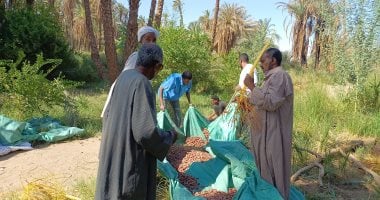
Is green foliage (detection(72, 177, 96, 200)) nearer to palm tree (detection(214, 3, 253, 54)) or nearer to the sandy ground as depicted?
the sandy ground

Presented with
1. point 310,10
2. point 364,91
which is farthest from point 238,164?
point 310,10

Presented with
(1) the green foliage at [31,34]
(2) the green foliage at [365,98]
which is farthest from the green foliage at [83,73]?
(2) the green foliage at [365,98]

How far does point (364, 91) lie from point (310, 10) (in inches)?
855

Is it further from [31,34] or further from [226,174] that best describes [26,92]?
[31,34]

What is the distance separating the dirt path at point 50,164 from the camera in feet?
15.4

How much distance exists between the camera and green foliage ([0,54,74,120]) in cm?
690

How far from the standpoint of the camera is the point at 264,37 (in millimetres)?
13250

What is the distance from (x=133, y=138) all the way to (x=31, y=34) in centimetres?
1060

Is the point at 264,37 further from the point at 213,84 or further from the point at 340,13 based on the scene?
the point at 340,13

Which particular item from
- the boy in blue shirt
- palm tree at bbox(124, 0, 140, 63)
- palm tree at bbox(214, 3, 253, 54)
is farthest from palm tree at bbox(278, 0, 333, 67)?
the boy in blue shirt

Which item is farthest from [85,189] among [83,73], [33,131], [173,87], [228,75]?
[83,73]

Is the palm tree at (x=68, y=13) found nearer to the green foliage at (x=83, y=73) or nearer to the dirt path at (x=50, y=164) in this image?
the green foliage at (x=83, y=73)

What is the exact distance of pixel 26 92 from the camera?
691 centimetres

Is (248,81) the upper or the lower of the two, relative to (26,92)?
upper
